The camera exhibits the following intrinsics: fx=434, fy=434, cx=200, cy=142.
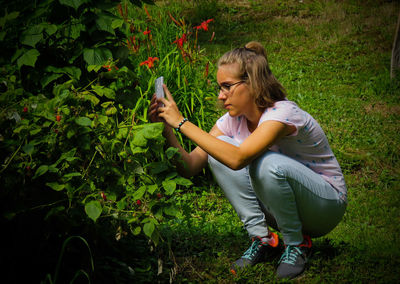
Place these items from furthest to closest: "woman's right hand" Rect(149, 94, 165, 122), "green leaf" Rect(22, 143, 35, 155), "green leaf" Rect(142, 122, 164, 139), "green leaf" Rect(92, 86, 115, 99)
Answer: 1. "woman's right hand" Rect(149, 94, 165, 122)
2. "green leaf" Rect(92, 86, 115, 99)
3. "green leaf" Rect(142, 122, 164, 139)
4. "green leaf" Rect(22, 143, 35, 155)

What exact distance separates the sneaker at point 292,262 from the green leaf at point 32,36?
5.46ft

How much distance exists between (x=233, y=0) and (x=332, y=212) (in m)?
7.71

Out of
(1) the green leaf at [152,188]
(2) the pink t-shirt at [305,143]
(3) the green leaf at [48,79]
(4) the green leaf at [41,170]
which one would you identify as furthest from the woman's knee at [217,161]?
(4) the green leaf at [41,170]

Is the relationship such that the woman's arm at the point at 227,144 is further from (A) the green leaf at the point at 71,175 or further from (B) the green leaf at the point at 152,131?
(A) the green leaf at the point at 71,175

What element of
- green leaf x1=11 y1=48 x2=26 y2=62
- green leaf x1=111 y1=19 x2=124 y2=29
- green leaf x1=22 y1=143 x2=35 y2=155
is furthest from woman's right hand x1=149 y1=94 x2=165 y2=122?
green leaf x1=22 y1=143 x2=35 y2=155

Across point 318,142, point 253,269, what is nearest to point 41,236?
point 253,269

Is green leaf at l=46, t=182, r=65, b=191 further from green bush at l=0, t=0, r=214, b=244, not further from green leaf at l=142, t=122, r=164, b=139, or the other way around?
green leaf at l=142, t=122, r=164, b=139

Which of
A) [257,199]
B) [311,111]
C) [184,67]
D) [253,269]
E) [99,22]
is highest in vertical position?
[99,22]

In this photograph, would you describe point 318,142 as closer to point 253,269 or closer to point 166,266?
point 253,269

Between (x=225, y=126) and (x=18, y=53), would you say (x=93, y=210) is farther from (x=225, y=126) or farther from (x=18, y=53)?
(x=225, y=126)

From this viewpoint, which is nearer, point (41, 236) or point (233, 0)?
point (41, 236)

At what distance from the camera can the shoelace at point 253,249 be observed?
2.48 metres

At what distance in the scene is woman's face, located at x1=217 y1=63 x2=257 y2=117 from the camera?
2396mm

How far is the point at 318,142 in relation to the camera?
2449mm
